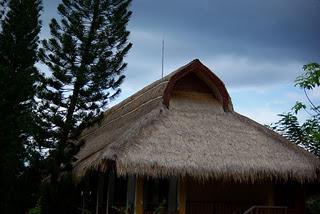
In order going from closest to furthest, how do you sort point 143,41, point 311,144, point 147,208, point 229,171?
point 229,171 → point 147,208 → point 143,41 → point 311,144

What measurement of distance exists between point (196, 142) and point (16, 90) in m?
5.10

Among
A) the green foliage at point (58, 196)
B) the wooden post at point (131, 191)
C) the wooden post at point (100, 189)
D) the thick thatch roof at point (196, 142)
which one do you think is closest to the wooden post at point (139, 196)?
the wooden post at point (131, 191)

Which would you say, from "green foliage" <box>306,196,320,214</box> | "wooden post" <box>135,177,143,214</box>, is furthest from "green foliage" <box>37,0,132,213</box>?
"green foliage" <box>306,196,320,214</box>

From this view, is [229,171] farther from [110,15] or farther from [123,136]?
[110,15]

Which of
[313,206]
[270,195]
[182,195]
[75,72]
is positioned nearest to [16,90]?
[75,72]

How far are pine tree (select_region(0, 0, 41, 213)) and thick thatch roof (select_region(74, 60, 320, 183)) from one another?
6.46ft

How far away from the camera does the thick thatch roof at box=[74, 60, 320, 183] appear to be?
31.0ft

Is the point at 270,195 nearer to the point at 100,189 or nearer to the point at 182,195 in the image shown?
the point at 182,195

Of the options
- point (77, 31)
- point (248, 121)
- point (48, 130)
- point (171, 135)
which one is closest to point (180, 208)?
point (171, 135)

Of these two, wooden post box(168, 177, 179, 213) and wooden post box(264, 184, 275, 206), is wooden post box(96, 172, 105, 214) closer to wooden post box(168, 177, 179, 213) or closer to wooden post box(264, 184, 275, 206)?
wooden post box(168, 177, 179, 213)

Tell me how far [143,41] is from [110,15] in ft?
5.18

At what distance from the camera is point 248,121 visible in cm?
1206

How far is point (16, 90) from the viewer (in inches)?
504

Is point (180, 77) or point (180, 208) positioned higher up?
point (180, 77)
